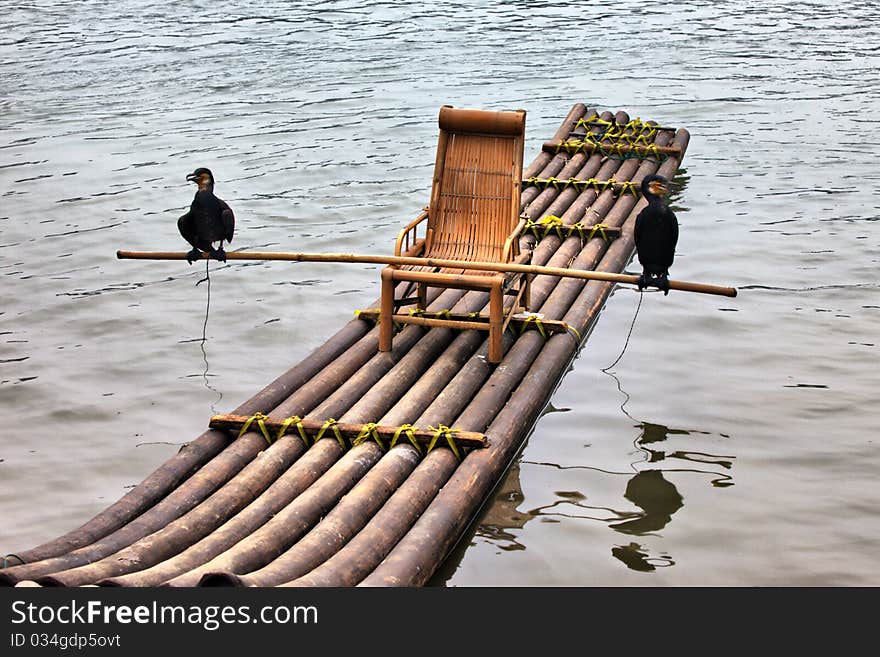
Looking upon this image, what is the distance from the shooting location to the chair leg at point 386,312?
786 cm

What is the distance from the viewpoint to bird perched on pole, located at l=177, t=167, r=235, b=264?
7668 mm

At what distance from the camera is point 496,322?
7.77 metres

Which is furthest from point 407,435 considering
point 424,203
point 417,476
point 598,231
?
point 424,203

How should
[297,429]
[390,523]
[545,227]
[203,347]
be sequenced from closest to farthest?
[390,523] → [297,429] → [203,347] → [545,227]

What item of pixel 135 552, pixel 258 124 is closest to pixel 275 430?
pixel 135 552

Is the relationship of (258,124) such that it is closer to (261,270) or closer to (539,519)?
(261,270)

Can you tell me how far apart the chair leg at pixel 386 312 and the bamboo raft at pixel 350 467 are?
0.32 ft

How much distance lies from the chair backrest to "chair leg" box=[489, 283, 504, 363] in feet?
3.22

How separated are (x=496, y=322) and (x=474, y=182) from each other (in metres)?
1.58

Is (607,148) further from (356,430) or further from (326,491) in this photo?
(326,491)

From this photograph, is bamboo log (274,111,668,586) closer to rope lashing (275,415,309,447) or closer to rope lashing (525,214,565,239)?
rope lashing (275,415,309,447)

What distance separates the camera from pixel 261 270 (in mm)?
11414

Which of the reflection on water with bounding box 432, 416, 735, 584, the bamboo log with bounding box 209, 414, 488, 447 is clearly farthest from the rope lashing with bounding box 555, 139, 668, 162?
the bamboo log with bounding box 209, 414, 488, 447
